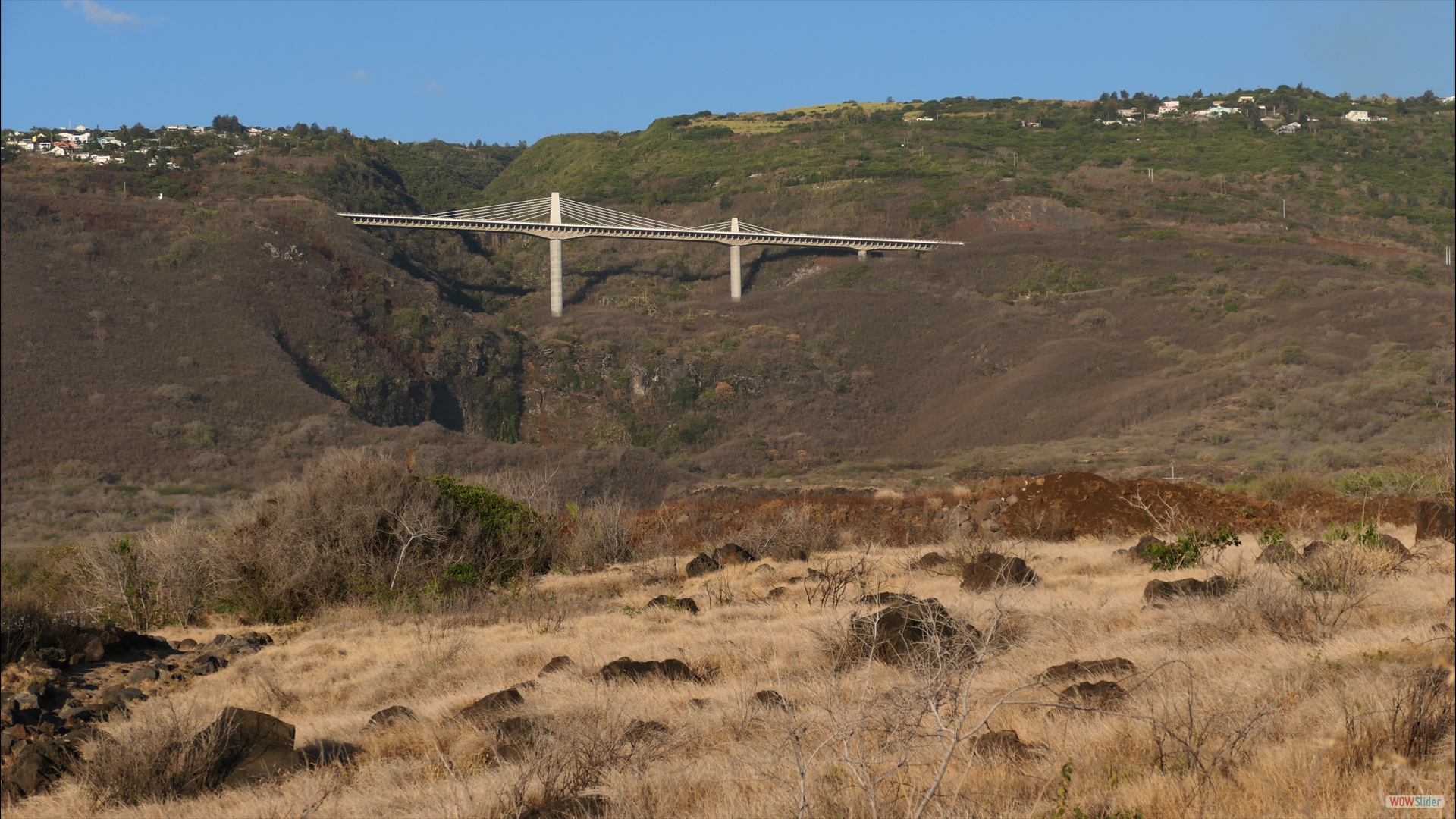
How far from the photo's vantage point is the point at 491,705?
739 centimetres

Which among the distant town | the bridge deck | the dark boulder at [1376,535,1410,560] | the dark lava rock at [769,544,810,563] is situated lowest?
the dark lava rock at [769,544,810,563]

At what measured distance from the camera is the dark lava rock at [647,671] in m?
8.02

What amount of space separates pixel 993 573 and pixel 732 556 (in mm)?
5614

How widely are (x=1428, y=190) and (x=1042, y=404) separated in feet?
207

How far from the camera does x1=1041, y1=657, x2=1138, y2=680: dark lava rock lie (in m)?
6.66

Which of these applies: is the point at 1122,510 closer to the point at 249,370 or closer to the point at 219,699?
the point at 219,699

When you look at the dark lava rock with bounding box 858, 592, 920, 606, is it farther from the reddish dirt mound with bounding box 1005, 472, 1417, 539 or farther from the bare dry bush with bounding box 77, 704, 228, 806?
the reddish dirt mound with bounding box 1005, 472, 1417, 539

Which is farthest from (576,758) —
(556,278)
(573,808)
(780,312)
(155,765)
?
(556,278)

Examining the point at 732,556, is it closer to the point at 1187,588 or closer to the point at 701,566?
the point at 701,566

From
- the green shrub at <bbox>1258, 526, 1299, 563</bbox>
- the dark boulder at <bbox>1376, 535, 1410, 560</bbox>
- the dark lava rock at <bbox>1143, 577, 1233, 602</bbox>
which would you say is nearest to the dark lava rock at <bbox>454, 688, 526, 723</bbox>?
the dark lava rock at <bbox>1143, 577, 1233, 602</bbox>

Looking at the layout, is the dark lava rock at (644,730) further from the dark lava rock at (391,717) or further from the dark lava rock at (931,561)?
the dark lava rock at (931,561)

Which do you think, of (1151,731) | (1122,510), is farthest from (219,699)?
(1122,510)

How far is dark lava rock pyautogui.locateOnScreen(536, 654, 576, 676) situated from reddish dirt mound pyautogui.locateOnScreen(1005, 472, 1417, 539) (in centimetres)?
1058

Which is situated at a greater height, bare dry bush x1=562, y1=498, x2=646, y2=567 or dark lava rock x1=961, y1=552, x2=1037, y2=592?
dark lava rock x1=961, y1=552, x2=1037, y2=592
